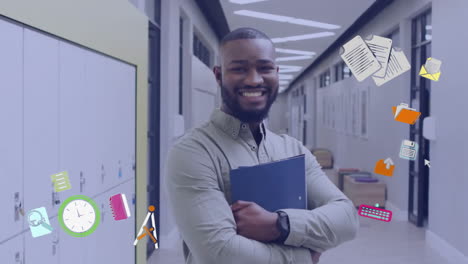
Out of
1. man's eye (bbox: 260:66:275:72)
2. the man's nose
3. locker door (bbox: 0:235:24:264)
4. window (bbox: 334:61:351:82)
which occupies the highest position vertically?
window (bbox: 334:61:351:82)

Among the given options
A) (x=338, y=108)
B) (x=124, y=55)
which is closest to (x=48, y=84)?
(x=124, y=55)

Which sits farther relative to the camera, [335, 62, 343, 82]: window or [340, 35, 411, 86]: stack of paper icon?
[335, 62, 343, 82]: window

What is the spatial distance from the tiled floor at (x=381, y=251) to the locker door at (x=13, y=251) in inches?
88.4

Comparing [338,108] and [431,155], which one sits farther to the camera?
[338,108]

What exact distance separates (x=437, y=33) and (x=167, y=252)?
323 centimetres

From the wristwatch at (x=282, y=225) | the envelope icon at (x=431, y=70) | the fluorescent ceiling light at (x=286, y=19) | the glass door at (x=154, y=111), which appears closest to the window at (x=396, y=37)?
the envelope icon at (x=431, y=70)

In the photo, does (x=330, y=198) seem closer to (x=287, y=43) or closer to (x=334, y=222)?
(x=334, y=222)

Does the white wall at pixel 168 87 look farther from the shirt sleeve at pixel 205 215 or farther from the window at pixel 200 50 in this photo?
the shirt sleeve at pixel 205 215

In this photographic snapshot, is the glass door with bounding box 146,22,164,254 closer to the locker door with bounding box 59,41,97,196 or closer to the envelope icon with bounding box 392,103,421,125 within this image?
the locker door with bounding box 59,41,97,196

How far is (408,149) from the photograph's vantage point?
4.86m

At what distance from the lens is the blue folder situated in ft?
3.65

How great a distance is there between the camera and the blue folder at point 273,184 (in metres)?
1.11

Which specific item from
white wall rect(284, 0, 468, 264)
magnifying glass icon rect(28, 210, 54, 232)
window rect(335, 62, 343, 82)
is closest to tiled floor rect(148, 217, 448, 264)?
white wall rect(284, 0, 468, 264)

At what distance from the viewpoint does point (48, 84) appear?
1798mm
